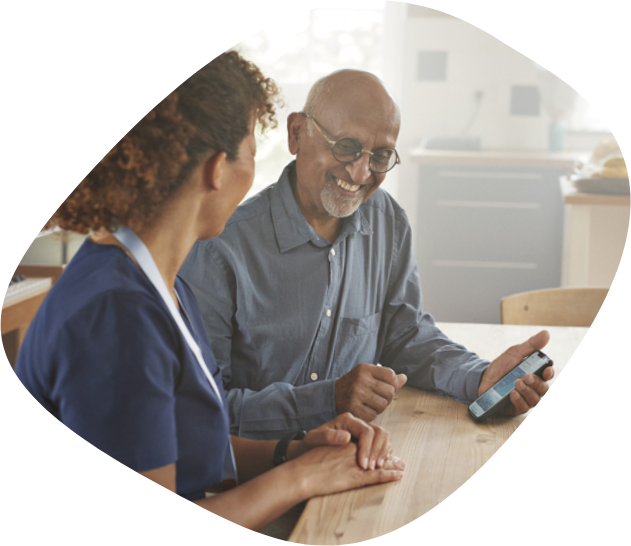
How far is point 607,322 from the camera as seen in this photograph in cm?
139

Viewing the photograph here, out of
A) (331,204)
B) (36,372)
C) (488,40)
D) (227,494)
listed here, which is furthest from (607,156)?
(36,372)

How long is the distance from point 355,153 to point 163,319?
0.37m

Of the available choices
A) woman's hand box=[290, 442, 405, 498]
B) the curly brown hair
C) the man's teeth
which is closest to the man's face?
the man's teeth

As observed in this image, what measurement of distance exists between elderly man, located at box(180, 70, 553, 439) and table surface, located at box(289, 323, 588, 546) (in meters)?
0.06

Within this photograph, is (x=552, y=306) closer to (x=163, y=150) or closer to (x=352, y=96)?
(x=352, y=96)

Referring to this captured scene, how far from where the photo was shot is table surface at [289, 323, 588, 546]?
3.91ft

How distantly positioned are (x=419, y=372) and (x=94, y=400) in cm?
52

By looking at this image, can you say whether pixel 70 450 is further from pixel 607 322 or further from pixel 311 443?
pixel 607 322

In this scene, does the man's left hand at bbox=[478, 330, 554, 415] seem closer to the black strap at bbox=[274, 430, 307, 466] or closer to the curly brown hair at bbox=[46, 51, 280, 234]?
the black strap at bbox=[274, 430, 307, 466]

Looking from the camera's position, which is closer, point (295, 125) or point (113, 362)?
point (113, 362)

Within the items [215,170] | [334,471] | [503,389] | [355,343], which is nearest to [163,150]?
[215,170]

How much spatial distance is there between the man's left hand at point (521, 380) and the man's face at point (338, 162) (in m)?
0.34

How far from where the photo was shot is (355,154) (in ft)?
4.04

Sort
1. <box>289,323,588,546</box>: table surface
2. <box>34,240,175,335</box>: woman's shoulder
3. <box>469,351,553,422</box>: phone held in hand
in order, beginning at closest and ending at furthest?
<box>34,240,175,335</box>: woman's shoulder, <box>289,323,588,546</box>: table surface, <box>469,351,553,422</box>: phone held in hand
